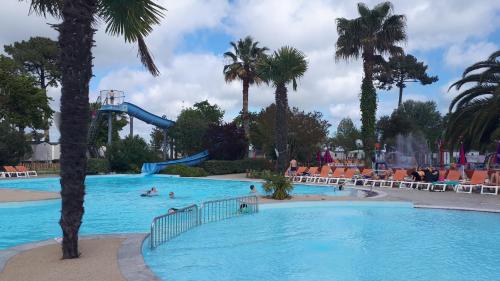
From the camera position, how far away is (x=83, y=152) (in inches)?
266

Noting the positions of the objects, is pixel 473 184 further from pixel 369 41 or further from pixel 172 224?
pixel 172 224

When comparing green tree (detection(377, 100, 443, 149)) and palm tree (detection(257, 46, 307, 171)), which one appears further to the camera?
green tree (detection(377, 100, 443, 149))

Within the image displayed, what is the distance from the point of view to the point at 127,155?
112 ft

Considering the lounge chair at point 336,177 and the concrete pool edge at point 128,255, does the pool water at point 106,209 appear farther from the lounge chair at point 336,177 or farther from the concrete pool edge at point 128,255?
the concrete pool edge at point 128,255

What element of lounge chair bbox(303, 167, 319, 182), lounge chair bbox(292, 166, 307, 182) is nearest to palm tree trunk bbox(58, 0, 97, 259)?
lounge chair bbox(303, 167, 319, 182)

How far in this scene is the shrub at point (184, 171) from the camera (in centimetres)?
3222

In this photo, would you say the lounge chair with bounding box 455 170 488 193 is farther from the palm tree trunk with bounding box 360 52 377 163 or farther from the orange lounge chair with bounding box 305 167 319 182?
the palm tree trunk with bounding box 360 52 377 163

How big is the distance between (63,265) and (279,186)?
33.9 feet

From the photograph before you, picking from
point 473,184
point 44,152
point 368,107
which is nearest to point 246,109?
point 368,107

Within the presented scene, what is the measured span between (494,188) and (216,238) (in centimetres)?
1296

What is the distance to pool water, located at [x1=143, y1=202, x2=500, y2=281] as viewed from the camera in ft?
24.7

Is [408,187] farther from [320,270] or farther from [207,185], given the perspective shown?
[320,270]

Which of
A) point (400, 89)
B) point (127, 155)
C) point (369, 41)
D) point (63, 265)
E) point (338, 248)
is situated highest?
point (400, 89)

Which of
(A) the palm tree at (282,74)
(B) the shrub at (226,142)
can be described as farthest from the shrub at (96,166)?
(A) the palm tree at (282,74)
